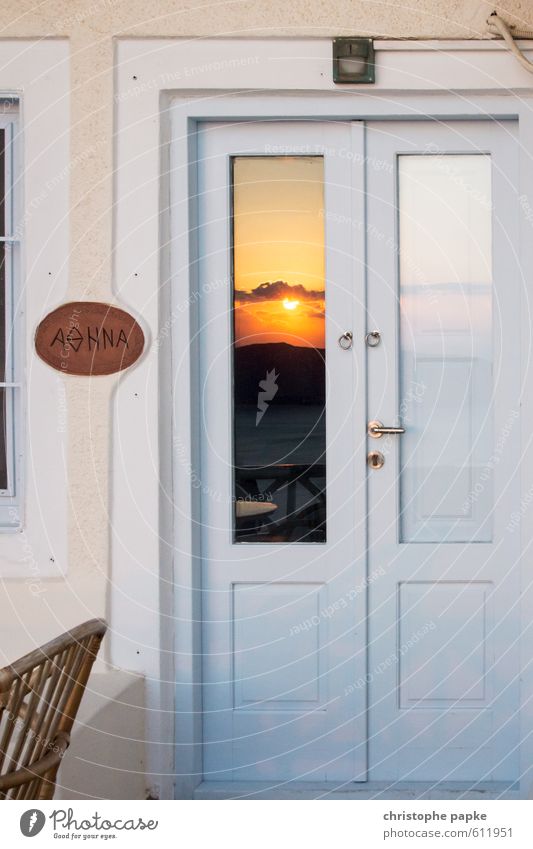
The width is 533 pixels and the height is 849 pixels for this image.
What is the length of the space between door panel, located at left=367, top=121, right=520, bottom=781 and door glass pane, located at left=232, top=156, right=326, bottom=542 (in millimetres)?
186

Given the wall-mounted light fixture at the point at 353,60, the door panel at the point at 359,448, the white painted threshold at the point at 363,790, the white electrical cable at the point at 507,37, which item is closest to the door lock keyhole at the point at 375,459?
the door panel at the point at 359,448

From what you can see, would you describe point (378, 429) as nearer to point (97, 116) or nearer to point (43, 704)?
point (97, 116)

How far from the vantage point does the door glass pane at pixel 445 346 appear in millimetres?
3609

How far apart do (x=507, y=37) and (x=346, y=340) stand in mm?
1050

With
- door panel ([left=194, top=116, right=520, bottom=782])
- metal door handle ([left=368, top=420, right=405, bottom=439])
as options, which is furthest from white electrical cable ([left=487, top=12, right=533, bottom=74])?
metal door handle ([left=368, top=420, right=405, bottom=439])

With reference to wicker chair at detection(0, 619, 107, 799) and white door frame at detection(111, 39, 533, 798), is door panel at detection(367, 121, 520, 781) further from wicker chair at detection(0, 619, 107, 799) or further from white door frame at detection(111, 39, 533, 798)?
wicker chair at detection(0, 619, 107, 799)

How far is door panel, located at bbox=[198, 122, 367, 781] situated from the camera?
3602mm

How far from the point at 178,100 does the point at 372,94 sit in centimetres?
62

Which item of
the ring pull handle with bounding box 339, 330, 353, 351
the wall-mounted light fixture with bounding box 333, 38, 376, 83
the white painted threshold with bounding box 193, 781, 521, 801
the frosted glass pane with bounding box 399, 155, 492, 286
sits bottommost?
the white painted threshold with bounding box 193, 781, 521, 801

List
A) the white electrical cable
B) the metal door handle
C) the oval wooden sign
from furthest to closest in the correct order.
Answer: the metal door handle < the oval wooden sign < the white electrical cable

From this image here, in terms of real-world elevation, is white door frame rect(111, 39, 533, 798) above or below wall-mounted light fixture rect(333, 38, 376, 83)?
below

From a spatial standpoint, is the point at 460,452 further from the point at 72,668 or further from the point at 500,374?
the point at 72,668

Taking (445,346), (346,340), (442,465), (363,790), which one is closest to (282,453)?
(346,340)

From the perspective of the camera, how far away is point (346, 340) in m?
3.61
